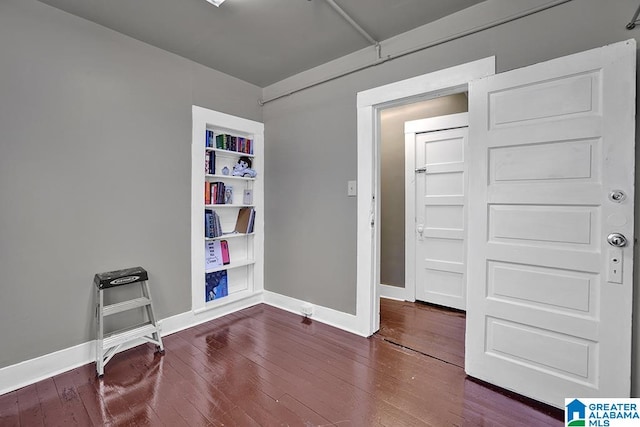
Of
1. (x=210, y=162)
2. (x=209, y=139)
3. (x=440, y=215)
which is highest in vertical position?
(x=209, y=139)

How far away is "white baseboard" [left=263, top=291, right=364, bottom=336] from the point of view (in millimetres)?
2807

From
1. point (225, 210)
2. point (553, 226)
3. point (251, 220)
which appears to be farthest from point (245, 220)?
point (553, 226)

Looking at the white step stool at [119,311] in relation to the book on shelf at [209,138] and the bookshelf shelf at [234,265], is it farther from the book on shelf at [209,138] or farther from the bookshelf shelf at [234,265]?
the book on shelf at [209,138]

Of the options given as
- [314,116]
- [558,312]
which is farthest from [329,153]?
[558,312]

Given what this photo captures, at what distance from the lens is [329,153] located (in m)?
2.96

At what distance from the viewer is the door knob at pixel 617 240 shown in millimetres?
1536

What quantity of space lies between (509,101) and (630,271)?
3.81 ft

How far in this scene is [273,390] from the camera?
1.93m

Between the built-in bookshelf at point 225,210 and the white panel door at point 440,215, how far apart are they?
1983mm

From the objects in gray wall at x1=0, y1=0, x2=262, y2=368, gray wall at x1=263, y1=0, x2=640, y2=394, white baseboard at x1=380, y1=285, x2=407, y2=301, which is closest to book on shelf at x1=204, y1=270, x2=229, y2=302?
gray wall at x1=0, y1=0, x2=262, y2=368

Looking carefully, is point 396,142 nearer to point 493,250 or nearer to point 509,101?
point 509,101

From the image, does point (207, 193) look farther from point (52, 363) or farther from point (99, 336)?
point (52, 363)

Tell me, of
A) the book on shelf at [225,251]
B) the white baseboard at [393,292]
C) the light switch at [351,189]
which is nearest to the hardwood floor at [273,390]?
the book on shelf at [225,251]

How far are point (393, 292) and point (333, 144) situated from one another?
215cm
